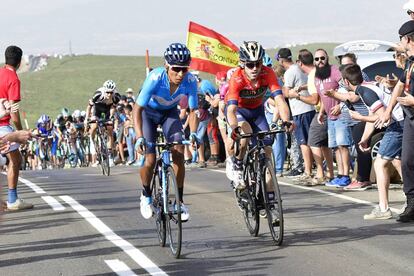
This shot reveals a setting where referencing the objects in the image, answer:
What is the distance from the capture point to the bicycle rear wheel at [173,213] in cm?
932

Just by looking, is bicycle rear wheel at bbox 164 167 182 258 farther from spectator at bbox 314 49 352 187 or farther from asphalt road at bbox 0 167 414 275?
spectator at bbox 314 49 352 187

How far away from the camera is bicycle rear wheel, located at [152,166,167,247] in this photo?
10047 millimetres

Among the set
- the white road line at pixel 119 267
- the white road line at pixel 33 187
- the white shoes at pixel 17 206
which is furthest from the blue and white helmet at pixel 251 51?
the white road line at pixel 33 187

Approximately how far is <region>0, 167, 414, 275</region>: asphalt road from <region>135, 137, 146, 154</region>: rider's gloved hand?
105 cm

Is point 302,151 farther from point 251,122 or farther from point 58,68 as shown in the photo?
point 58,68

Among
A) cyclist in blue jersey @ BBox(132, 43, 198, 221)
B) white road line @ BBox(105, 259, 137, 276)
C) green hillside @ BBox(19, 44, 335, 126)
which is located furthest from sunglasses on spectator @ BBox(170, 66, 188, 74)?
green hillside @ BBox(19, 44, 335, 126)

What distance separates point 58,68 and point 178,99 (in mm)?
129480

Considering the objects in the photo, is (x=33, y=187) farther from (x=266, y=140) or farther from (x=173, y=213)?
(x=173, y=213)

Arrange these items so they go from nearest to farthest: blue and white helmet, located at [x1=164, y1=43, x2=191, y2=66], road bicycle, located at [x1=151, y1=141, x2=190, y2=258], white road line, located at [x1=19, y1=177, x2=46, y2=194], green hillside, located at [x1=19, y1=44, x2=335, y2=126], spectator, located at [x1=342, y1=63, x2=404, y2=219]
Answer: road bicycle, located at [x1=151, y1=141, x2=190, y2=258], blue and white helmet, located at [x1=164, y1=43, x2=191, y2=66], spectator, located at [x1=342, y1=63, x2=404, y2=219], white road line, located at [x1=19, y1=177, x2=46, y2=194], green hillside, located at [x1=19, y1=44, x2=335, y2=126]

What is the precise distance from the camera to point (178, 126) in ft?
34.5

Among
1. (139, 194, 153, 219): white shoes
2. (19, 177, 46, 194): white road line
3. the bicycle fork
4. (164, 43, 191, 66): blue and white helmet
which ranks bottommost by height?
(19, 177, 46, 194): white road line

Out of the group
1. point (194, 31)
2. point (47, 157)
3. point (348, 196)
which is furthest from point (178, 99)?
point (47, 157)

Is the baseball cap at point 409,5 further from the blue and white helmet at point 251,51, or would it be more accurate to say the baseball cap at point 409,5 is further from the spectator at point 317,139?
the spectator at point 317,139

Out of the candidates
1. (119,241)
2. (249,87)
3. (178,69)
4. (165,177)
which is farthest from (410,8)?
(119,241)
